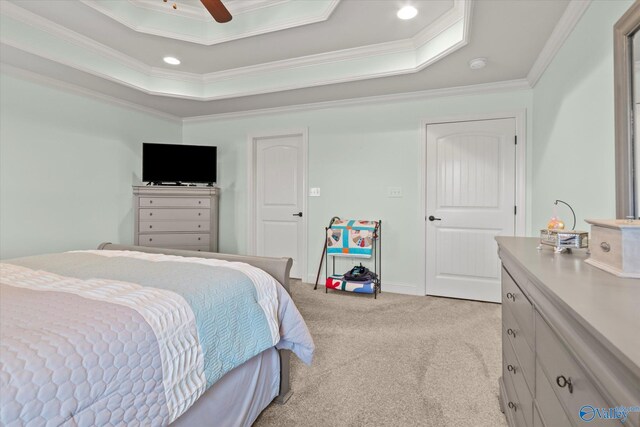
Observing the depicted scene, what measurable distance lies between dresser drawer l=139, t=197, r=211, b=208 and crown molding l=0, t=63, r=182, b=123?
1.19 metres

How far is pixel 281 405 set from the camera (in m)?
1.62

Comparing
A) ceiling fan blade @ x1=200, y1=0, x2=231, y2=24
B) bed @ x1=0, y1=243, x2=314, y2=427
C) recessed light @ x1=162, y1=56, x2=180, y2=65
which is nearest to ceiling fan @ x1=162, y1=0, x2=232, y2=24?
ceiling fan blade @ x1=200, y1=0, x2=231, y2=24

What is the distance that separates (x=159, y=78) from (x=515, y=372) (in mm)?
4115

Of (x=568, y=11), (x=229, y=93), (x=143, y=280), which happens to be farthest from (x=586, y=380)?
(x=229, y=93)

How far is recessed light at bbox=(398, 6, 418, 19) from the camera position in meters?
2.36

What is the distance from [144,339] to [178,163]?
3.47 meters

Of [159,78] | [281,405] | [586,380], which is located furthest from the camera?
[159,78]

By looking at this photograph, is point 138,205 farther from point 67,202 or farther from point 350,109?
point 350,109

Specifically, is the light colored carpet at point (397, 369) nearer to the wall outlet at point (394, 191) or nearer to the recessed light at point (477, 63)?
the wall outlet at point (394, 191)

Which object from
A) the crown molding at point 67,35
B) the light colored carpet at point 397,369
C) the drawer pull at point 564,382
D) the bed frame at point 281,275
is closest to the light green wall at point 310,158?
the crown molding at point 67,35

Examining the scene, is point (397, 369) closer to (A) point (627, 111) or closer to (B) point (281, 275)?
(B) point (281, 275)

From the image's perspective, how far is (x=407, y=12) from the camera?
2.41m

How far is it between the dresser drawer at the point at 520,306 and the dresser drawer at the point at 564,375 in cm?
9

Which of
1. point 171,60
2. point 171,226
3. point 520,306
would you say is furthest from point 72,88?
point 520,306
